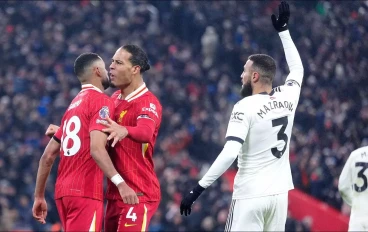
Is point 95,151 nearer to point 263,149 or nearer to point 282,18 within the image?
point 263,149

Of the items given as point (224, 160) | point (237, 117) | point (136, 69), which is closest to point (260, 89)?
point (237, 117)

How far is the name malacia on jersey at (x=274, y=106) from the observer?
23.5 ft

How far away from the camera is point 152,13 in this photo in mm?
23219

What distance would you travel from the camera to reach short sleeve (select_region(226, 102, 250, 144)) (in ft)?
22.9

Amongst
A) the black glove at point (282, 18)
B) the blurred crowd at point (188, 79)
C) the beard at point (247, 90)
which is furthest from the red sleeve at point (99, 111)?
the blurred crowd at point (188, 79)

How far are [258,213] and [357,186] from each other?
94 centimetres

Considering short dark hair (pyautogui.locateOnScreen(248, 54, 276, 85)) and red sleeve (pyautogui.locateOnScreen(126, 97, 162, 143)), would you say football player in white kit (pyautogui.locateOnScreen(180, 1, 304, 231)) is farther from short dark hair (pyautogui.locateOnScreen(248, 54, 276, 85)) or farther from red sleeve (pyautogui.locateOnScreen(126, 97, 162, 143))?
red sleeve (pyautogui.locateOnScreen(126, 97, 162, 143))

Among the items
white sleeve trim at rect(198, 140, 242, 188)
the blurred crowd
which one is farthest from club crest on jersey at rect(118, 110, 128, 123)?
the blurred crowd

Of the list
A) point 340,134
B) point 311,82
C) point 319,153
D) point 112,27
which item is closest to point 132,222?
point 319,153

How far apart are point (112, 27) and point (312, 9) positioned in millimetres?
5583

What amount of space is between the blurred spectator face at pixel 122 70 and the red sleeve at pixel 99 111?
29 centimetres

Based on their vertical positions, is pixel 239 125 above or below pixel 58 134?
above

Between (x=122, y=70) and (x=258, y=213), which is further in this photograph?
(x=122, y=70)

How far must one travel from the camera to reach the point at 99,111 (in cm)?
689
